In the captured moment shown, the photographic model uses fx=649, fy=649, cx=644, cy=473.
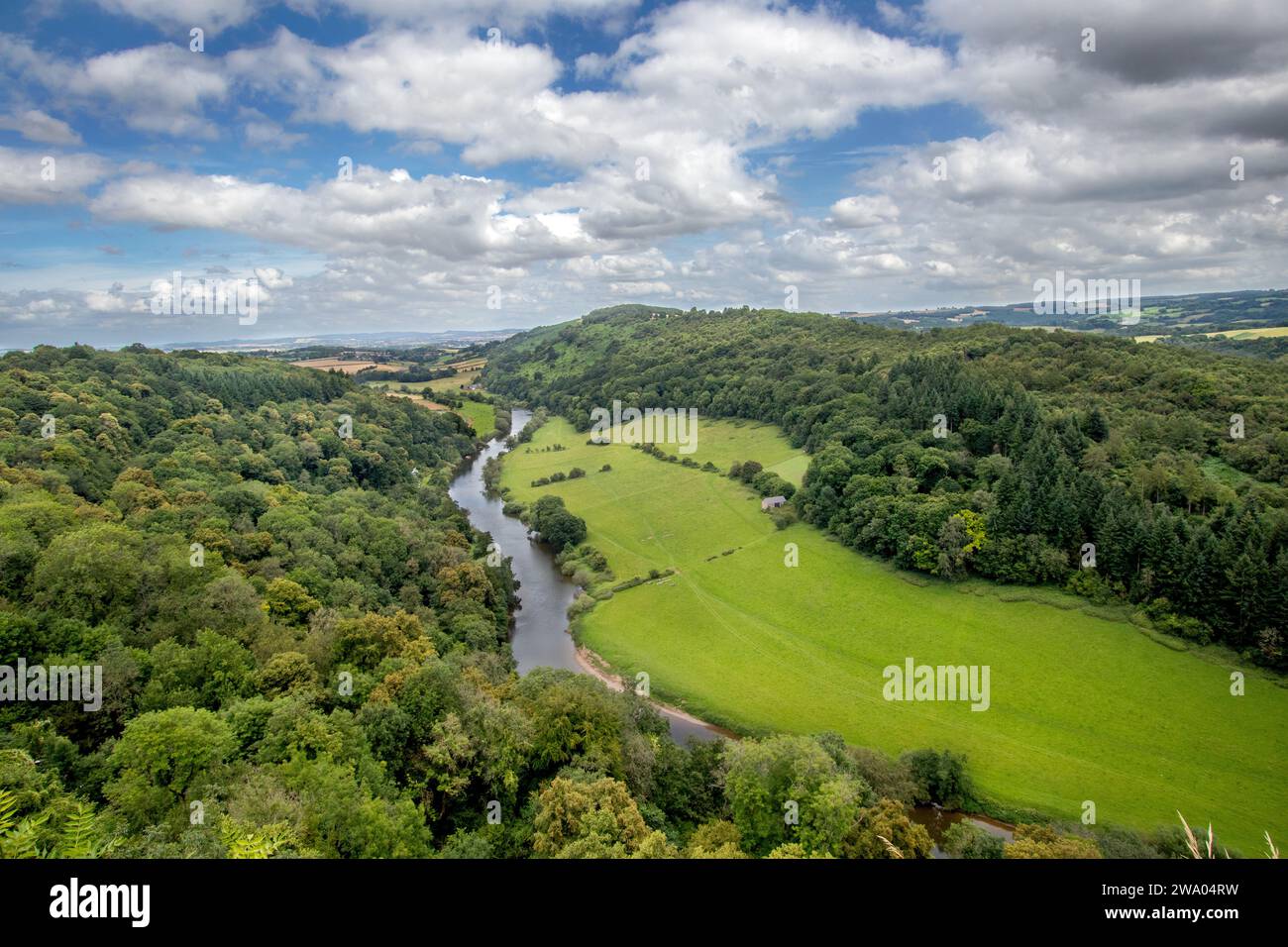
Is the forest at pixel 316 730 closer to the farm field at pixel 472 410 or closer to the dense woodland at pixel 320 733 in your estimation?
the dense woodland at pixel 320 733

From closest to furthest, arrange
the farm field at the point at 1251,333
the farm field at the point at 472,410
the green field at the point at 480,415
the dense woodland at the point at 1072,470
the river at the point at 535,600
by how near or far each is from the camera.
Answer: the dense woodland at the point at 1072,470, the river at the point at 535,600, the farm field at the point at 1251,333, the farm field at the point at 472,410, the green field at the point at 480,415

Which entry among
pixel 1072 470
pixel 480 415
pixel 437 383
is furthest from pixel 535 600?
pixel 437 383

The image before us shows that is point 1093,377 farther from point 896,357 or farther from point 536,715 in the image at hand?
point 536,715

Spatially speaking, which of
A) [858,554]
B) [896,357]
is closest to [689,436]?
[896,357]

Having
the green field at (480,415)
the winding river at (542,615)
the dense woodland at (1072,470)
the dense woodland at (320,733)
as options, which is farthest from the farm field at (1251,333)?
the dense woodland at (320,733)

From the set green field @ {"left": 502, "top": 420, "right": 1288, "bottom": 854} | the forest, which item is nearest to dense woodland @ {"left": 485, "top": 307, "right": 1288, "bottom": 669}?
green field @ {"left": 502, "top": 420, "right": 1288, "bottom": 854}
